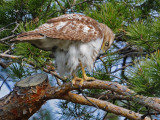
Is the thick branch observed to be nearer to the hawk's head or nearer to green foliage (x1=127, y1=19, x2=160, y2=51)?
green foliage (x1=127, y1=19, x2=160, y2=51)

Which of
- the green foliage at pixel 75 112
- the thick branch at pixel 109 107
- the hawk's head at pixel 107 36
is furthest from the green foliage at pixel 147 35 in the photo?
the green foliage at pixel 75 112

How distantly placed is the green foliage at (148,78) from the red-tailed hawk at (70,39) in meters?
0.55

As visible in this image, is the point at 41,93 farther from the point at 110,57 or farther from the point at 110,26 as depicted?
the point at 110,26

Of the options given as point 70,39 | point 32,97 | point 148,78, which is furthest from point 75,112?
point 148,78

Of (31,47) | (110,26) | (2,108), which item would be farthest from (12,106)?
(110,26)

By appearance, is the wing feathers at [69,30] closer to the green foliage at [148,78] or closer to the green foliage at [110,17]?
the green foliage at [110,17]

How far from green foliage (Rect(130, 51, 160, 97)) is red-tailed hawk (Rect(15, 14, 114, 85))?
55 cm

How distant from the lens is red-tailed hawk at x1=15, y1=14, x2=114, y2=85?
6.16 feet

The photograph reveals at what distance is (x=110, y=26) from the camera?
2.44 metres

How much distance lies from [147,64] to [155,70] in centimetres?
7

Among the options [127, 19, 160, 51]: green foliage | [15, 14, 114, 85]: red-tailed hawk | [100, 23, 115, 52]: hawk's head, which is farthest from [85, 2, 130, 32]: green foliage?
[127, 19, 160, 51]: green foliage

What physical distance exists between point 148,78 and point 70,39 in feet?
2.27

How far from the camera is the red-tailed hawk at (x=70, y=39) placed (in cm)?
188

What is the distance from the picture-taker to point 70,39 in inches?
73.0
